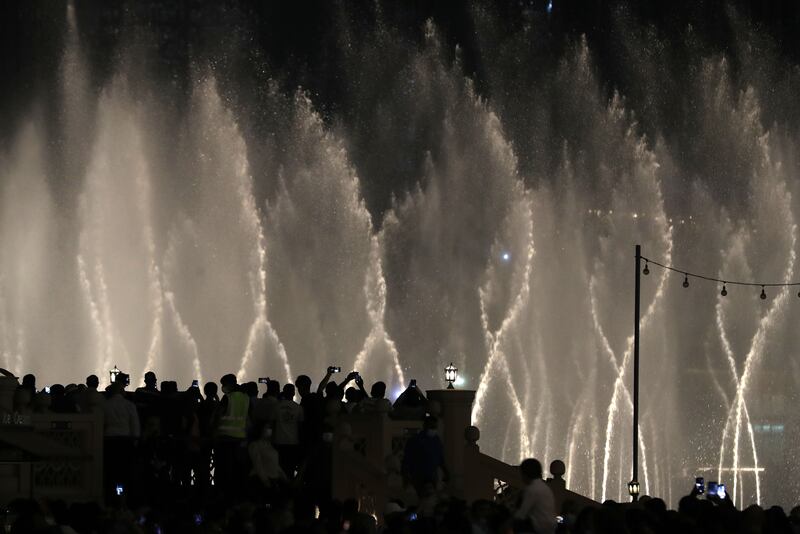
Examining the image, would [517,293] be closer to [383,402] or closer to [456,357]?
[456,357]

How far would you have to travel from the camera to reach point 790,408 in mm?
53219

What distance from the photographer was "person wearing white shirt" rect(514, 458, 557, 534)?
42.2ft

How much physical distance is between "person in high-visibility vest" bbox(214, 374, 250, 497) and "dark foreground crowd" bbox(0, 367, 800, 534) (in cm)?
2

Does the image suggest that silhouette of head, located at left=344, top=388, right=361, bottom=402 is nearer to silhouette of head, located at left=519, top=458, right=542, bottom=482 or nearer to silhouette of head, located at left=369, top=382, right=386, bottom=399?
silhouette of head, located at left=369, top=382, right=386, bottom=399

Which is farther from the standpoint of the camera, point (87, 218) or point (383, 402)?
point (87, 218)

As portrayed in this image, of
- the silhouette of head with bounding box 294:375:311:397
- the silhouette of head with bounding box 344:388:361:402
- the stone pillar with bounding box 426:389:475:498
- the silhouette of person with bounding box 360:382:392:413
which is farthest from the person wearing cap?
the stone pillar with bounding box 426:389:475:498

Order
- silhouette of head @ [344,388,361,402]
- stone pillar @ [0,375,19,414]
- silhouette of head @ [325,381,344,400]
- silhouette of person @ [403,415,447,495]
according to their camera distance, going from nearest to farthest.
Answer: silhouette of person @ [403,415,447,495] → stone pillar @ [0,375,19,414] → silhouette of head @ [325,381,344,400] → silhouette of head @ [344,388,361,402]

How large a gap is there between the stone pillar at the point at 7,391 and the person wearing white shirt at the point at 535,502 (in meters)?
6.20

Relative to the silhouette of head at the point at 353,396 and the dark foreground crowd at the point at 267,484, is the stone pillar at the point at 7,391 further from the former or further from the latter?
the silhouette of head at the point at 353,396

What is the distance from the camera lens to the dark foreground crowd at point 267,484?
12.0m

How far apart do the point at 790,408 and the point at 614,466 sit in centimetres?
1199

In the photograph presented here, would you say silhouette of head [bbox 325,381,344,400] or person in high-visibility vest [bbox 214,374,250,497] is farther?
silhouette of head [bbox 325,381,344,400]

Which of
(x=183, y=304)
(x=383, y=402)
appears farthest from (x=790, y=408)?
(x=383, y=402)

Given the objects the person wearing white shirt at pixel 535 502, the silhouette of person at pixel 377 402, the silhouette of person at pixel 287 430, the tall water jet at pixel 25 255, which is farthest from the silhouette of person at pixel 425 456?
the tall water jet at pixel 25 255
